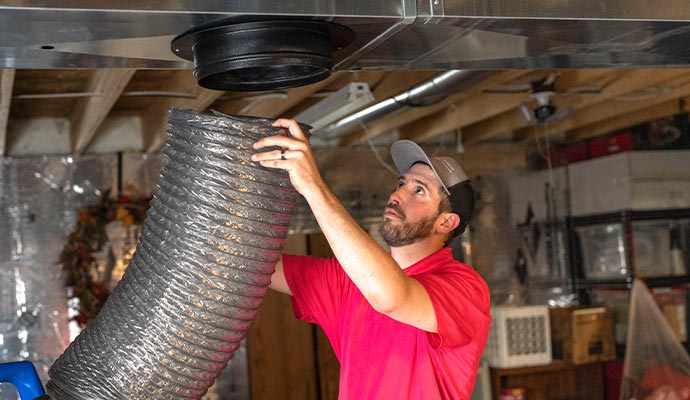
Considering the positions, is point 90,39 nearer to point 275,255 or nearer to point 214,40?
point 214,40

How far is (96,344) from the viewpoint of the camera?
4.75 feet

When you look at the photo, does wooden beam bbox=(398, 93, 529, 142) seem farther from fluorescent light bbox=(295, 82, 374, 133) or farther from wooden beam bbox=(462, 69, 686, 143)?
fluorescent light bbox=(295, 82, 374, 133)

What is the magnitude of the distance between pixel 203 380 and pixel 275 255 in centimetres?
24

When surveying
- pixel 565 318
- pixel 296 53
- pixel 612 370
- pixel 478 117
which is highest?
pixel 478 117

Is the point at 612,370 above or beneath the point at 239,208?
beneath

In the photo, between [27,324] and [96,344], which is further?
[27,324]

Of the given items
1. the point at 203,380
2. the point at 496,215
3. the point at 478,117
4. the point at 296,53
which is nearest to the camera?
the point at 296,53

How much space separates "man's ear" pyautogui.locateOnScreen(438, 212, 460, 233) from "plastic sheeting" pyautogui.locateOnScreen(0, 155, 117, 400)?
3520 mm

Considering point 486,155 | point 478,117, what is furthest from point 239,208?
point 486,155

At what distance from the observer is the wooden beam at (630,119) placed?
4844 mm

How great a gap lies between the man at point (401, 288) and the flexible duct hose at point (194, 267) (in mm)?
78

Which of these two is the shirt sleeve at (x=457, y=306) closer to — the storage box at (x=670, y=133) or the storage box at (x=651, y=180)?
the storage box at (x=651, y=180)

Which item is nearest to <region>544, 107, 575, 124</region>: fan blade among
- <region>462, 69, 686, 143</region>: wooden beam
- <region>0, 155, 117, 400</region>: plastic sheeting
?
<region>462, 69, 686, 143</region>: wooden beam

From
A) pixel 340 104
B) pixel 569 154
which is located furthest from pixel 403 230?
pixel 569 154
